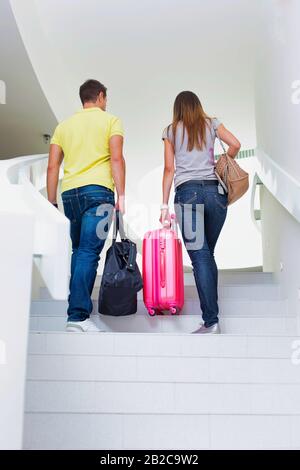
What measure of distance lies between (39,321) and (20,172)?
3.03 ft

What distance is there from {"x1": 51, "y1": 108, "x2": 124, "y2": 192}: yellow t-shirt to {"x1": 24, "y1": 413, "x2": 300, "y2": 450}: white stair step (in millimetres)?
1447

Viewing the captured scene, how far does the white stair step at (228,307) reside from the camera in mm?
3781

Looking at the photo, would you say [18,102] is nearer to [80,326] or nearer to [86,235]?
[86,235]

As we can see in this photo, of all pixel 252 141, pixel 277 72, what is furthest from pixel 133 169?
pixel 277 72

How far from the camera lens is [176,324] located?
3.37 metres

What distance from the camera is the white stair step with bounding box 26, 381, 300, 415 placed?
223cm

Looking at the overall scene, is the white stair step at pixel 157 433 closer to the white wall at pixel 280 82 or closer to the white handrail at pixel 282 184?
the white handrail at pixel 282 184

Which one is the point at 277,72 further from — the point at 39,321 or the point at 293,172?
the point at 39,321

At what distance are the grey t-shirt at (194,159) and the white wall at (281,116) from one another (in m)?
0.54

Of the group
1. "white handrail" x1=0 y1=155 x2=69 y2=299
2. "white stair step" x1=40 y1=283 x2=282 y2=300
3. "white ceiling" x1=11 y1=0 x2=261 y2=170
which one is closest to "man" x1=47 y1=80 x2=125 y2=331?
"white stair step" x1=40 y1=283 x2=282 y2=300

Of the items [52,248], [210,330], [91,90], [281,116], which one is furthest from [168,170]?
[52,248]

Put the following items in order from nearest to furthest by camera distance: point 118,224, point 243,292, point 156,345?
point 156,345 < point 118,224 < point 243,292

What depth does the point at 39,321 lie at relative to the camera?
11.3ft

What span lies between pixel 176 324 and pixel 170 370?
97 centimetres
